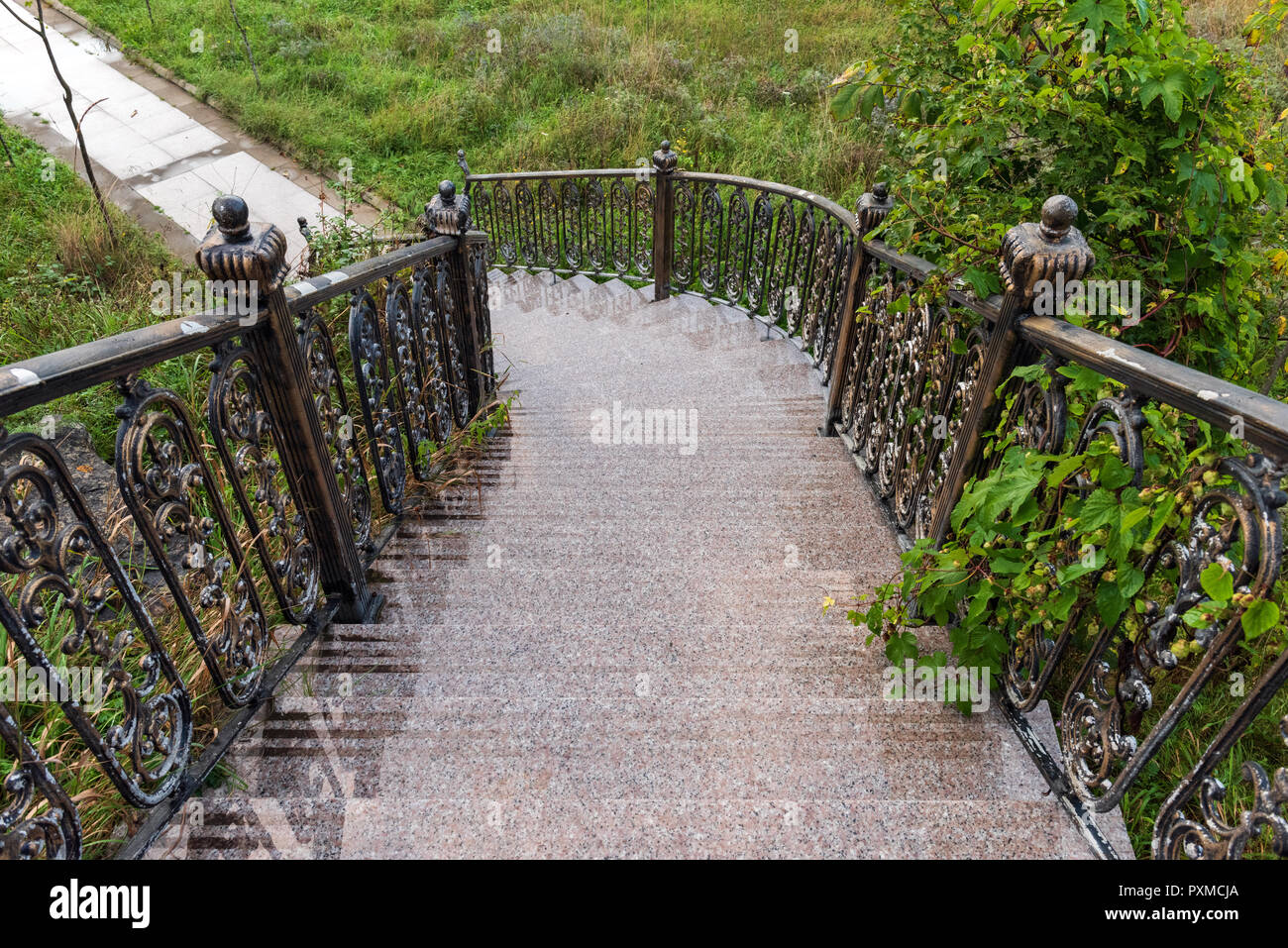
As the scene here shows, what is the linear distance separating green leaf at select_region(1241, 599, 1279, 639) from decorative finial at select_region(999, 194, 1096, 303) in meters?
0.99

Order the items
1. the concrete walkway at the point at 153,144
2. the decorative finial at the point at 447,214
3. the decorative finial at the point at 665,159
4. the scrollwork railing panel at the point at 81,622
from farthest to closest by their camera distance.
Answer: the concrete walkway at the point at 153,144 < the decorative finial at the point at 665,159 < the decorative finial at the point at 447,214 < the scrollwork railing panel at the point at 81,622

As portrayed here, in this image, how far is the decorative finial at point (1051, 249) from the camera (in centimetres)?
186

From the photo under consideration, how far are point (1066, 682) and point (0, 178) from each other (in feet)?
38.9

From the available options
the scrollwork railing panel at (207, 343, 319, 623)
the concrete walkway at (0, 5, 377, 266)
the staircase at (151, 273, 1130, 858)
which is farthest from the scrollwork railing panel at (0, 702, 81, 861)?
the concrete walkway at (0, 5, 377, 266)

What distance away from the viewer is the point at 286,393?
2137mm

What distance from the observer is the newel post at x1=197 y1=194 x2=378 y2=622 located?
6.19 ft

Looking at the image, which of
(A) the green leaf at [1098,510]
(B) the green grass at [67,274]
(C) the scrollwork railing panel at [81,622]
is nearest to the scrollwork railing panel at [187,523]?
(C) the scrollwork railing panel at [81,622]

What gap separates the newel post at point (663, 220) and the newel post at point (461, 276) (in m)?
3.15

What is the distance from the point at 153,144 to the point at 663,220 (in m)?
9.08

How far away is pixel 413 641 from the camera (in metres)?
2.53

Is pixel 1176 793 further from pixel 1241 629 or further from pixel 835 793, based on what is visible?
pixel 835 793

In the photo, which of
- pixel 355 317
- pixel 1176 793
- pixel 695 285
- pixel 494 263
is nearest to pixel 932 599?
pixel 1176 793

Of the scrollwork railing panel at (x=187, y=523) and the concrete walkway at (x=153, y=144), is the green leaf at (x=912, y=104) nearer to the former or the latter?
the scrollwork railing panel at (x=187, y=523)

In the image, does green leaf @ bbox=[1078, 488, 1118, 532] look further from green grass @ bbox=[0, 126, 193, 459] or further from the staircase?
green grass @ bbox=[0, 126, 193, 459]
